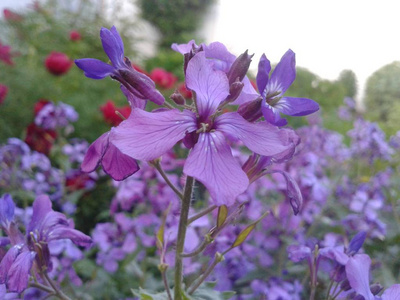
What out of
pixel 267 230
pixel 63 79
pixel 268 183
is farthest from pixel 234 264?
pixel 63 79

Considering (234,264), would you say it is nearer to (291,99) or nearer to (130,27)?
(291,99)

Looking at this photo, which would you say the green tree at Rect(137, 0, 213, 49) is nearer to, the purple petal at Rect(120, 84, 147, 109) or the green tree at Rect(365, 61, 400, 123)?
the purple petal at Rect(120, 84, 147, 109)

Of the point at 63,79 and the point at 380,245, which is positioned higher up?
the point at 63,79

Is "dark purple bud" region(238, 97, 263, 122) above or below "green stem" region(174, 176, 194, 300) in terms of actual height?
above

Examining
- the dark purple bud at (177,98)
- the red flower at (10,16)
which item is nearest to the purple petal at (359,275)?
the dark purple bud at (177,98)

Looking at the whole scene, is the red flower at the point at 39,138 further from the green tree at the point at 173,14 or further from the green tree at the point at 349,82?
the green tree at the point at 349,82

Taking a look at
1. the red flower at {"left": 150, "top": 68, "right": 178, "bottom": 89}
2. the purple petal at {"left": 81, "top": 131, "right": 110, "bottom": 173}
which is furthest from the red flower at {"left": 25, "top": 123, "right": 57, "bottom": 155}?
the purple petal at {"left": 81, "top": 131, "right": 110, "bottom": 173}

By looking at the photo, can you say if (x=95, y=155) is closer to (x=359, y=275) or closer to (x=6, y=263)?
(x=6, y=263)

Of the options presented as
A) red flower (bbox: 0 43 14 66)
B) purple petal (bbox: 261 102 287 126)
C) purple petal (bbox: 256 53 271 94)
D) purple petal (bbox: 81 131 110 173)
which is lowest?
purple petal (bbox: 81 131 110 173)
